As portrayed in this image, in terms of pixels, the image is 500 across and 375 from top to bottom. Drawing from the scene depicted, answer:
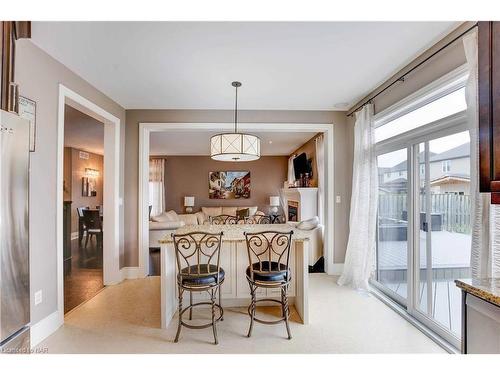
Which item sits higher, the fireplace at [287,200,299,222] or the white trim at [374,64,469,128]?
the white trim at [374,64,469,128]

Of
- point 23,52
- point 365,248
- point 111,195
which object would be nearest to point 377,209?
point 365,248

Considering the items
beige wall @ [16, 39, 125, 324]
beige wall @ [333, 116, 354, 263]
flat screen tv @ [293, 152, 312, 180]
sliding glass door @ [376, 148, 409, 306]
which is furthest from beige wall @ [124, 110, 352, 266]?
flat screen tv @ [293, 152, 312, 180]

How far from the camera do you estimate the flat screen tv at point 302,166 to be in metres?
5.96

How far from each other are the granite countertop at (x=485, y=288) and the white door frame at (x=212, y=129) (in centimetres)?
280

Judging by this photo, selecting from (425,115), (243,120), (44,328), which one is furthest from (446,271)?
(44,328)

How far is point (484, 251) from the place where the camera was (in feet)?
5.08

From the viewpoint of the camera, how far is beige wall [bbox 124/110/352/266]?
3.79m

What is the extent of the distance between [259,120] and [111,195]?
2540 millimetres

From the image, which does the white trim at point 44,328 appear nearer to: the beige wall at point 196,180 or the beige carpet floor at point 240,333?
the beige carpet floor at point 240,333

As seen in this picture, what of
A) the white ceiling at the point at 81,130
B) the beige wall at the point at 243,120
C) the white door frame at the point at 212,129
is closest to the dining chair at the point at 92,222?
the white ceiling at the point at 81,130

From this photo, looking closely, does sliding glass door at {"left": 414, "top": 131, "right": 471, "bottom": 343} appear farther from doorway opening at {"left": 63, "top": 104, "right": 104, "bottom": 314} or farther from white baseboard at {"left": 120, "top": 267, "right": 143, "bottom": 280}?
doorway opening at {"left": 63, "top": 104, "right": 104, "bottom": 314}

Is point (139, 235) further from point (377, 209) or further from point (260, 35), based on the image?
point (377, 209)

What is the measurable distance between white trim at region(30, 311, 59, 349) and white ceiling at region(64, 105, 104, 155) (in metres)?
2.96

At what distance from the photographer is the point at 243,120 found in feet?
12.8
